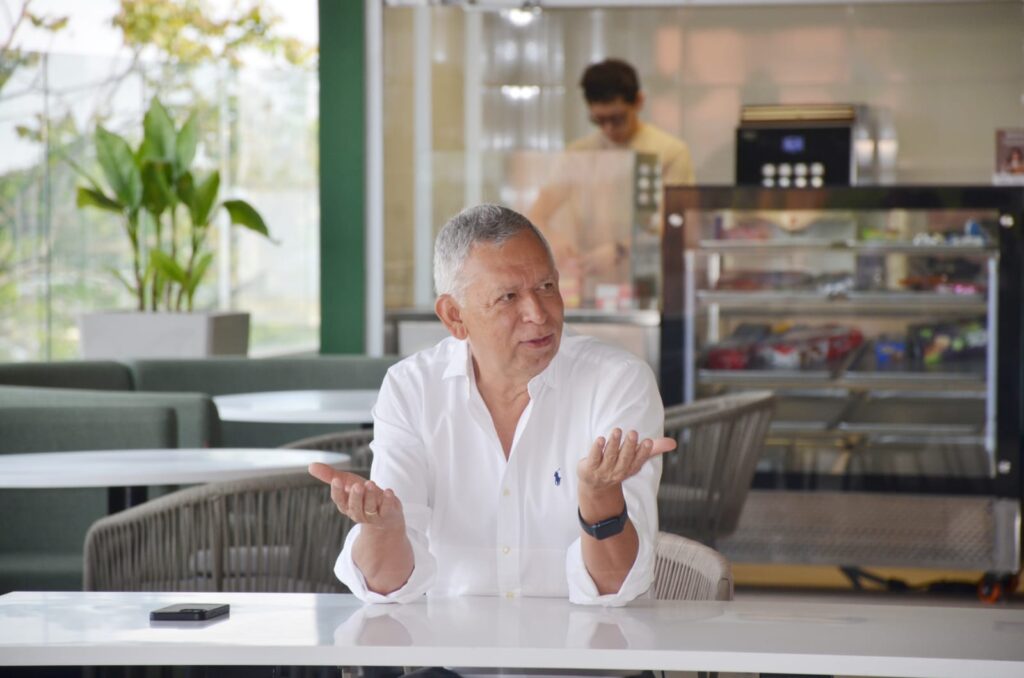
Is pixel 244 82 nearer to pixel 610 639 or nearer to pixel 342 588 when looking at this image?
pixel 342 588

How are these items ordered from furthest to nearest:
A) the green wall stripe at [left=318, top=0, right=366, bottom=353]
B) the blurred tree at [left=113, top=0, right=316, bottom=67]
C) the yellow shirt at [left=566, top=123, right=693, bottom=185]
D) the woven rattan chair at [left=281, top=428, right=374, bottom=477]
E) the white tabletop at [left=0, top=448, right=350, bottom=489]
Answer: the blurred tree at [left=113, top=0, right=316, bottom=67], the green wall stripe at [left=318, top=0, right=366, bottom=353], the yellow shirt at [left=566, top=123, right=693, bottom=185], the woven rattan chair at [left=281, top=428, right=374, bottom=477], the white tabletop at [left=0, top=448, right=350, bottom=489]

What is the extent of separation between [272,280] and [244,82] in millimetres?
1308

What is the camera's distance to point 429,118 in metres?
6.66

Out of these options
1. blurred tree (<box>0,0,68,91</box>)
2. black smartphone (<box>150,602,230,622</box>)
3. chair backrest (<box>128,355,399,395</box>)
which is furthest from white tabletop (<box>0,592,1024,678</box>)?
blurred tree (<box>0,0,68,91</box>)

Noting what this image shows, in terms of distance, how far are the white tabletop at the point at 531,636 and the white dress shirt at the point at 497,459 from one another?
357 mm

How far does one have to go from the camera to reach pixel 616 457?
1806 mm

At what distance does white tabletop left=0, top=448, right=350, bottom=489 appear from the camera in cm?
319

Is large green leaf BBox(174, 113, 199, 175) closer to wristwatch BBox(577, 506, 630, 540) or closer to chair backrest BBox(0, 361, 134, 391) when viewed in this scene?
chair backrest BBox(0, 361, 134, 391)

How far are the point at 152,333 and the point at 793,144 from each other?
2977mm

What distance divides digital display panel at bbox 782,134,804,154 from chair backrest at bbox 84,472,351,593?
12.6 feet

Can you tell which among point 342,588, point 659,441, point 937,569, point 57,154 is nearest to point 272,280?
point 57,154

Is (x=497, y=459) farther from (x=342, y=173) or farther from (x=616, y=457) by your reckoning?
(x=342, y=173)

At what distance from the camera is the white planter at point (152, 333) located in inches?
256

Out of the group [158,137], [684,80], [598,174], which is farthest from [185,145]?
[684,80]
